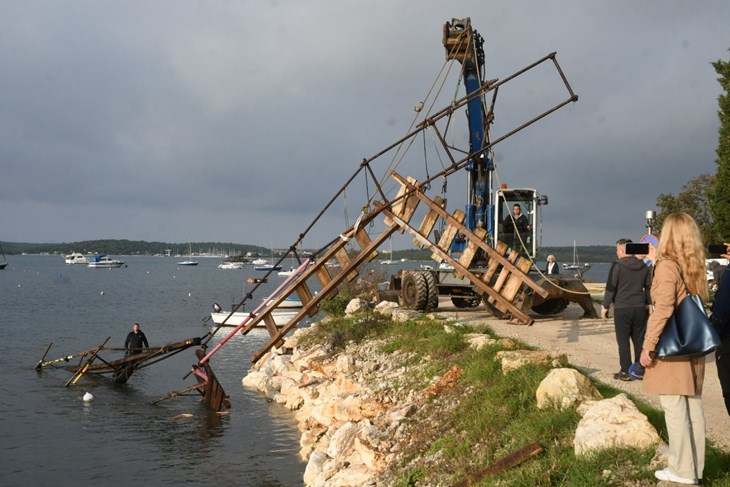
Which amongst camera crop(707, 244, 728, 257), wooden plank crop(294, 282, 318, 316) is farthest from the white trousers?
wooden plank crop(294, 282, 318, 316)

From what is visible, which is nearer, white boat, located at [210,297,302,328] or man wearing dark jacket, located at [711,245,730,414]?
man wearing dark jacket, located at [711,245,730,414]

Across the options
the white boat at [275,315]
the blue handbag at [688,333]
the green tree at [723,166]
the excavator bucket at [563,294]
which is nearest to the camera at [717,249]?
the blue handbag at [688,333]

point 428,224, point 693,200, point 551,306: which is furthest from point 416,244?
point 693,200

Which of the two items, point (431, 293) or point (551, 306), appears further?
point (431, 293)

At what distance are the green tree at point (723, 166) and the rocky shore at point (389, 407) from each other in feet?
53.2

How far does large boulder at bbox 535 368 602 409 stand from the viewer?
8.05 m

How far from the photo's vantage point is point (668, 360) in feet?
18.5

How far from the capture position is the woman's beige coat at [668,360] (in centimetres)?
559

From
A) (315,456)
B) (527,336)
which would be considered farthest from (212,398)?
(527,336)

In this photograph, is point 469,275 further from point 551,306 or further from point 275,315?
point 275,315

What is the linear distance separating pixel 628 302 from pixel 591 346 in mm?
3775

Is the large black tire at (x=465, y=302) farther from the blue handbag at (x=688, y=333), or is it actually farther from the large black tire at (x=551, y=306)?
the blue handbag at (x=688, y=333)

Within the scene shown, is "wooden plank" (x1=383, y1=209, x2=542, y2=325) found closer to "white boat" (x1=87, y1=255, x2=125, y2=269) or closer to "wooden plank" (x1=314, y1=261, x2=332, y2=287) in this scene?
"wooden plank" (x1=314, y1=261, x2=332, y2=287)

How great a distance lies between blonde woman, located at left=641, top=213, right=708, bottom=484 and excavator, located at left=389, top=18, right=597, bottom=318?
12751 millimetres
